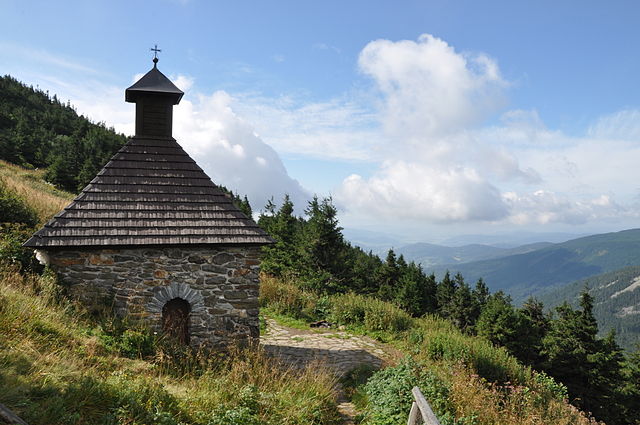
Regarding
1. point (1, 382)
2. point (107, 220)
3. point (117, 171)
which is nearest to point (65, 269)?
point (107, 220)

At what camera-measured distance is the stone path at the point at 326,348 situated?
29.8 ft

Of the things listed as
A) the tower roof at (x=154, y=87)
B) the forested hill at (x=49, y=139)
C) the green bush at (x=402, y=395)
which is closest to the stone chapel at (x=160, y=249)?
the tower roof at (x=154, y=87)

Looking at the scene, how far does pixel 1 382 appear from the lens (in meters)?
4.08

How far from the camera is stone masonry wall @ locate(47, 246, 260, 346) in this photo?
25.0ft

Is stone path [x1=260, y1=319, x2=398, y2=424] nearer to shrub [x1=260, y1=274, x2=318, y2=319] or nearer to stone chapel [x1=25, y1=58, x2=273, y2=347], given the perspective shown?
shrub [x1=260, y1=274, x2=318, y2=319]

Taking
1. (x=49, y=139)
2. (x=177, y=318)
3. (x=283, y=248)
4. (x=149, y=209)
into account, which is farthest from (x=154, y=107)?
(x=49, y=139)

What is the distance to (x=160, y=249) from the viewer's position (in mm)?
7949

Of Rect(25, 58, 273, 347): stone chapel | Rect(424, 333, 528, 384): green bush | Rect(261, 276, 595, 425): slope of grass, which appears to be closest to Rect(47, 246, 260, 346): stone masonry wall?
Rect(25, 58, 273, 347): stone chapel

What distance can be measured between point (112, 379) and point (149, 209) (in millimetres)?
4079

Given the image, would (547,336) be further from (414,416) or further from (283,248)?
(414,416)

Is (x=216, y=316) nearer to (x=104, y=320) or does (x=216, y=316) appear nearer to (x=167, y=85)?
(x=104, y=320)

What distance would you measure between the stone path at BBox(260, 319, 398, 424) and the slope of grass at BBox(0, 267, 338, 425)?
55.5 inches

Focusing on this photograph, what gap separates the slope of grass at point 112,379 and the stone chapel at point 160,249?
60 cm

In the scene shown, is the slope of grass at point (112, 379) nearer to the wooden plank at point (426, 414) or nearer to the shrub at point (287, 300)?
the wooden plank at point (426, 414)
